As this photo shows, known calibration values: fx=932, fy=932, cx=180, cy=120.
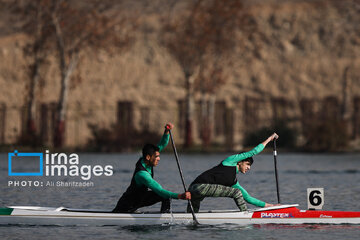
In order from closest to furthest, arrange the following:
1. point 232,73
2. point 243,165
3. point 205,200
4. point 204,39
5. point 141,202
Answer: point 243,165, point 141,202, point 205,200, point 204,39, point 232,73

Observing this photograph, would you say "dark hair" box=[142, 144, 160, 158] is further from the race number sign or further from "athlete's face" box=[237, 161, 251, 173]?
the race number sign

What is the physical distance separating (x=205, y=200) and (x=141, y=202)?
22.3ft

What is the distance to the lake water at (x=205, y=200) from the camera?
1767 centimetres

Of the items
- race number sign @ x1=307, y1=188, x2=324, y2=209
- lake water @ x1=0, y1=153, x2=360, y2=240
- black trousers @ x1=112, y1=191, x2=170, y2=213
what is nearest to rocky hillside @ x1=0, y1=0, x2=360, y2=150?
lake water @ x1=0, y1=153, x2=360, y2=240

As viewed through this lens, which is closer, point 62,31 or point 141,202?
point 141,202

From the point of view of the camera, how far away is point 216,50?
55.3 m

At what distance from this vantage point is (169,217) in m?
18.1

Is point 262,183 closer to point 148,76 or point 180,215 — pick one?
point 180,215

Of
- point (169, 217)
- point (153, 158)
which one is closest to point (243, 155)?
point (153, 158)

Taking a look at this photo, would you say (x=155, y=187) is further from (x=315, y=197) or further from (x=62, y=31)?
(x=62, y=31)

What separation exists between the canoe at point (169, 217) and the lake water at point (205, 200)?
5.5 inches

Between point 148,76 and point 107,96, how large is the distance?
5550 millimetres

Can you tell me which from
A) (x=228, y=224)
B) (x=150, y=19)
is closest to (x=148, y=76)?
(x=150, y=19)

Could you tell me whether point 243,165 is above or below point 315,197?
above
